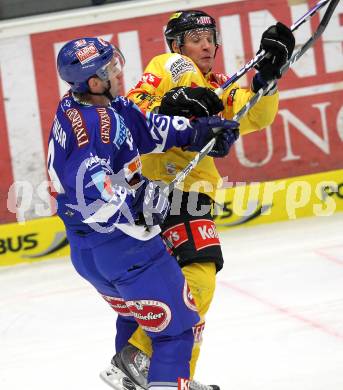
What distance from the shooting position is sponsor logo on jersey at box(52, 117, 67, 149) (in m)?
2.83

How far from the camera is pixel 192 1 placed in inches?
242

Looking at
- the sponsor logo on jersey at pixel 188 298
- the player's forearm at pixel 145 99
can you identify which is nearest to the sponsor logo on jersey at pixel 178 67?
the player's forearm at pixel 145 99

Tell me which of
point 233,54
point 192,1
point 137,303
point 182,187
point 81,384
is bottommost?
point 81,384

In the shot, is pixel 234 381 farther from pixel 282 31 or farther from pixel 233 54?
pixel 233 54

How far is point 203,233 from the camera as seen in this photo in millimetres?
3346

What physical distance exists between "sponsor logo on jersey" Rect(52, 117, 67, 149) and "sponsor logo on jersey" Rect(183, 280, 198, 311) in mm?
606

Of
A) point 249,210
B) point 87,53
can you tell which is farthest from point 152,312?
point 249,210

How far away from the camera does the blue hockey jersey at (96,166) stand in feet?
9.09

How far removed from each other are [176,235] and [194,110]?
481 mm

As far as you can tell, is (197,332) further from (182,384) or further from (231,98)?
(231,98)

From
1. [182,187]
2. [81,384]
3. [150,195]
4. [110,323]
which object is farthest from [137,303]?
[110,323]

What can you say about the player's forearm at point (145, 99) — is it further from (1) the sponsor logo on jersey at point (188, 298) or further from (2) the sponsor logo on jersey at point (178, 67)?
(1) the sponsor logo on jersey at point (188, 298)

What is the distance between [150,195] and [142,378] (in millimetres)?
757

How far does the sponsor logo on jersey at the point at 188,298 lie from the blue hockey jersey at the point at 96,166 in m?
0.21
